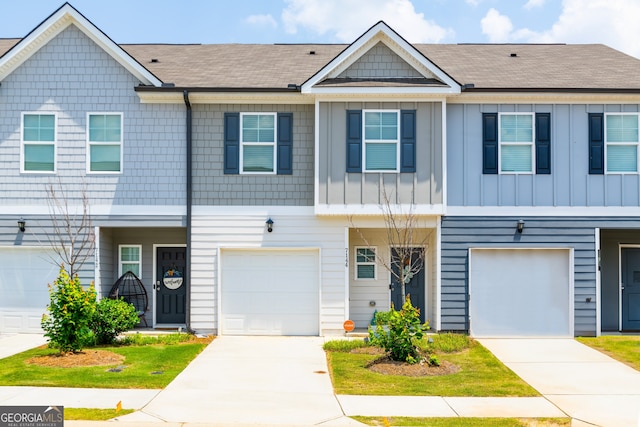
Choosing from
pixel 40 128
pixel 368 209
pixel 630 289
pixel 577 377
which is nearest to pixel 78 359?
pixel 40 128

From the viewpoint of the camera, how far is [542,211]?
15.6 metres

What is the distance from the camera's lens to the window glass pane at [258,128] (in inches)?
623

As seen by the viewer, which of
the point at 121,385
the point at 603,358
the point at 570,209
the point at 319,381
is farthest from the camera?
the point at 570,209

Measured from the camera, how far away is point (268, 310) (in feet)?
52.3

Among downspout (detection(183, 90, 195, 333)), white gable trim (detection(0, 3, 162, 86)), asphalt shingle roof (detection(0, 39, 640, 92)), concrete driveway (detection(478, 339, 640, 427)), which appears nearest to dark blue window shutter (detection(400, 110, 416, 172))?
asphalt shingle roof (detection(0, 39, 640, 92))

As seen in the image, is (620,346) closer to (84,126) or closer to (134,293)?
(134,293)

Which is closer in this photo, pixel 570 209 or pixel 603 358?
pixel 603 358

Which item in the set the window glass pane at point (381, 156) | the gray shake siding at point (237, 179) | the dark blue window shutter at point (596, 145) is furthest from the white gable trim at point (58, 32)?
the dark blue window shutter at point (596, 145)

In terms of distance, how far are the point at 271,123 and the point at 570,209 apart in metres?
7.07

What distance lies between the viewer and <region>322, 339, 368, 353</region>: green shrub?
13985 mm

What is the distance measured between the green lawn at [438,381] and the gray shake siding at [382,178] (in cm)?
379

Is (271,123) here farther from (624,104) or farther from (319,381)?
(624,104)

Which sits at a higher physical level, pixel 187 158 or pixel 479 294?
pixel 187 158

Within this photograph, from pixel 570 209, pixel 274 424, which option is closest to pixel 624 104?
pixel 570 209
